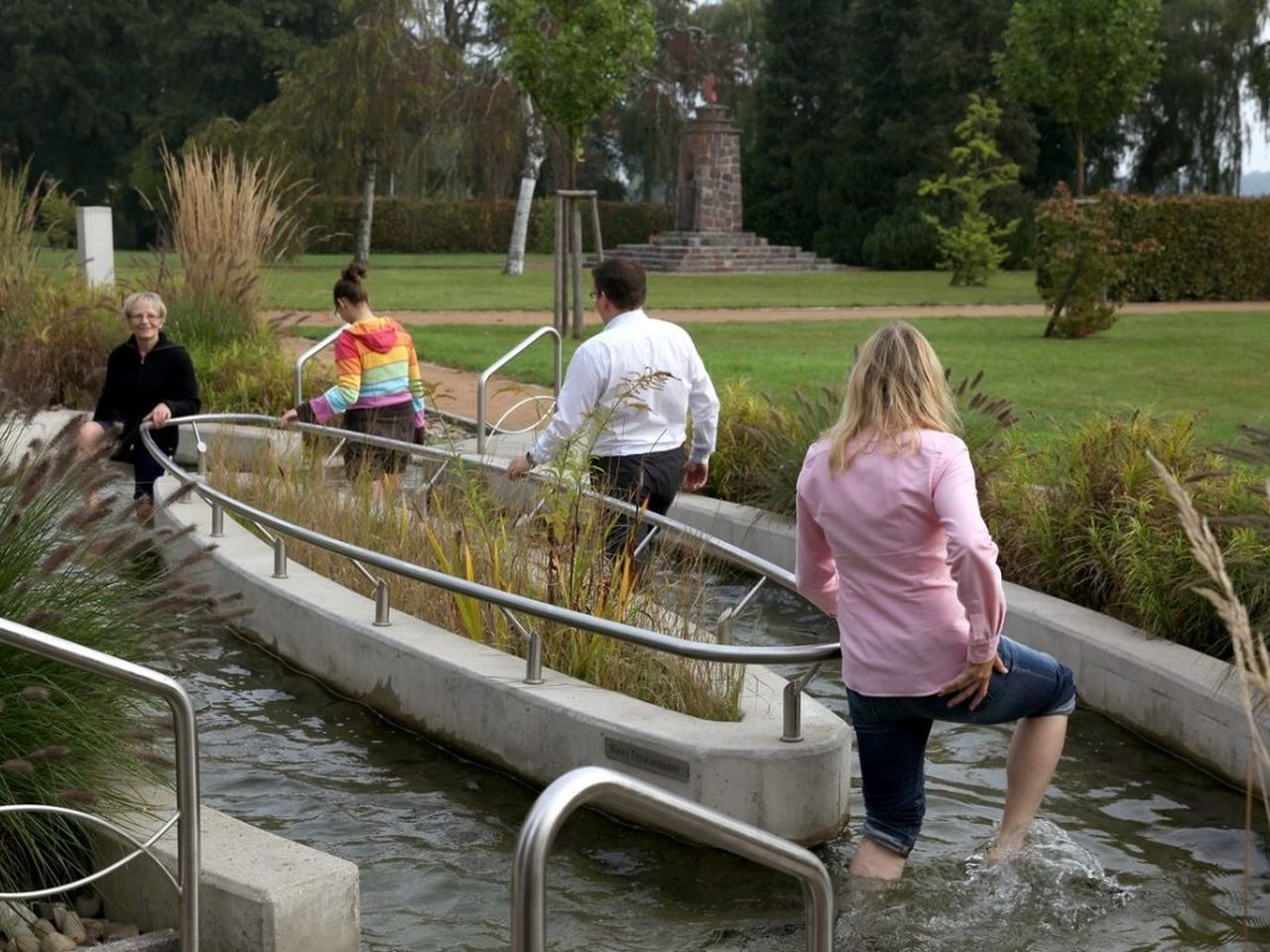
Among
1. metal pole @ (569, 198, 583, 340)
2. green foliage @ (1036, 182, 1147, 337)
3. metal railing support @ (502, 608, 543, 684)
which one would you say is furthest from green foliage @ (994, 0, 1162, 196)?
metal railing support @ (502, 608, 543, 684)

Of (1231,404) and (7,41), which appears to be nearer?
(1231,404)

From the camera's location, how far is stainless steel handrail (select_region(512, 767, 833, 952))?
8.07 ft

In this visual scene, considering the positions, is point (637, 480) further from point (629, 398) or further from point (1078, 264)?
point (1078, 264)

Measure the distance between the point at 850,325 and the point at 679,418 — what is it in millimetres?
18319

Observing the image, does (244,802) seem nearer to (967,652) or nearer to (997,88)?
(967,652)

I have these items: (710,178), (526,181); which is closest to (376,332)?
(526,181)

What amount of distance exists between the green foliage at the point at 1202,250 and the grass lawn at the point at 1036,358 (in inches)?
175

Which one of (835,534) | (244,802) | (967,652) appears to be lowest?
(244,802)

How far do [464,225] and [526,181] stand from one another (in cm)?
1370

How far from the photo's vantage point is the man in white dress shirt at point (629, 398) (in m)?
7.07

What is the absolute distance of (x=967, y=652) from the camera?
464 centimetres

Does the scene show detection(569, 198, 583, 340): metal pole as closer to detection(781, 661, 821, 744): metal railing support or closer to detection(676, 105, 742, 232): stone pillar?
detection(781, 661, 821, 744): metal railing support

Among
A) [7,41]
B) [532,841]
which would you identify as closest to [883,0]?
[7,41]

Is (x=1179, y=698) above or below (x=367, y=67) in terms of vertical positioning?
below
